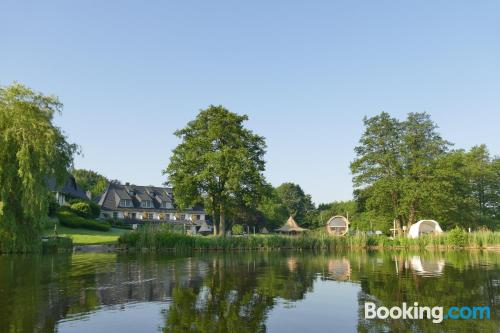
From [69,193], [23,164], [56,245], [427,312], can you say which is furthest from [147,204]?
[427,312]

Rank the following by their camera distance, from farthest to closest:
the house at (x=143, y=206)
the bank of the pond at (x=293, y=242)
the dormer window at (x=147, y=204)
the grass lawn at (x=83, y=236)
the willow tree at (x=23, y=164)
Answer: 1. the dormer window at (x=147, y=204)
2. the house at (x=143, y=206)
3. the grass lawn at (x=83, y=236)
4. the bank of the pond at (x=293, y=242)
5. the willow tree at (x=23, y=164)

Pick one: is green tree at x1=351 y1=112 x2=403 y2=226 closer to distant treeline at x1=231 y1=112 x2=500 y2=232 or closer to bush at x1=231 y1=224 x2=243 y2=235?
distant treeline at x1=231 y1=112 x2=500 y2=232

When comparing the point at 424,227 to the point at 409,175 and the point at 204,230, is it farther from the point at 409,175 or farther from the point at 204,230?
the point at 204,230

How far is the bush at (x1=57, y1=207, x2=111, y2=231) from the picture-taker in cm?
5506

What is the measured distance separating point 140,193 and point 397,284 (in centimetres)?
8360

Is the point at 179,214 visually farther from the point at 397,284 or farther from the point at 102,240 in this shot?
the point at 397,284

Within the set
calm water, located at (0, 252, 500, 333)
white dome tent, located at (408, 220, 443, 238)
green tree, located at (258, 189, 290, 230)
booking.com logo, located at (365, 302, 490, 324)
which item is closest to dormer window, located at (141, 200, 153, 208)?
green tree, located at (258, 189, 290, 230)

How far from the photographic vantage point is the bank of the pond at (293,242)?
41594 mm

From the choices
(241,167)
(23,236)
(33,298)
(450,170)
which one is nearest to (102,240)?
(23,236)

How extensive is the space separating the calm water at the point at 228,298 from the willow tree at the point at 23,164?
888 centimetres

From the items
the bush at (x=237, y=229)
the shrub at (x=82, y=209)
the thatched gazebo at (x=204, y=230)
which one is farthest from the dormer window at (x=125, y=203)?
the shrub at (x=82, y=209)

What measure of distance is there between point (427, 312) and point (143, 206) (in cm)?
8533

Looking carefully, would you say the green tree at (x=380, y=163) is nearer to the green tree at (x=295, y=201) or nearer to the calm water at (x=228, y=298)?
the calm water at (x=228, y=298)

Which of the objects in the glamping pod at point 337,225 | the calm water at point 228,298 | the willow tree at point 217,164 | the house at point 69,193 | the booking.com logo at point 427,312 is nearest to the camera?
the calm water at point 228,298
